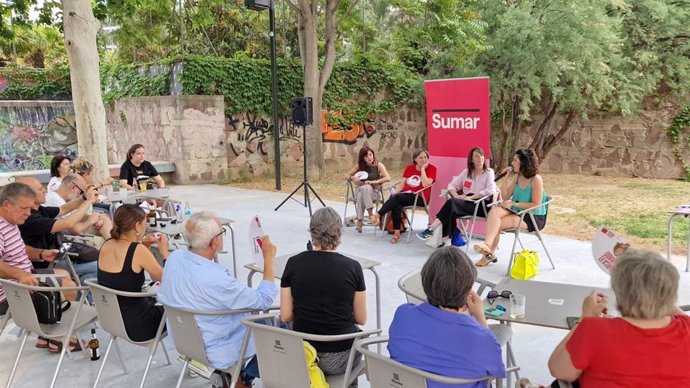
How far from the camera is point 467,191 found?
589cm

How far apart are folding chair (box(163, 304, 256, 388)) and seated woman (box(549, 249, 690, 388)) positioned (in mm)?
1385

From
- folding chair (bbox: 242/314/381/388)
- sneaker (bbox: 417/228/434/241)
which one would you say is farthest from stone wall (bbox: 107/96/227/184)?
folding chair (bbox: 242/314/381/388)

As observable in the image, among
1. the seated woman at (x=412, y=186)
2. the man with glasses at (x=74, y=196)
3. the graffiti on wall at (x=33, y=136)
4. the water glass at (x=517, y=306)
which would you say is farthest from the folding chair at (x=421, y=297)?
the graffiti on wall at (x=33, y=136)

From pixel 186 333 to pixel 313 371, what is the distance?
69cm

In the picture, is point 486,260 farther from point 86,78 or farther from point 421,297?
point 86,78

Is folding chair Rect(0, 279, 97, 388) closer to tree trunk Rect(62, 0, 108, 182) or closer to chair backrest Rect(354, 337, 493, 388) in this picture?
chair backrest Rect(354, 337, 493, 388)

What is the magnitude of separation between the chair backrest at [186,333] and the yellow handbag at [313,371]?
1.86 ft

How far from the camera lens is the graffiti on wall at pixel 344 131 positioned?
549 inches

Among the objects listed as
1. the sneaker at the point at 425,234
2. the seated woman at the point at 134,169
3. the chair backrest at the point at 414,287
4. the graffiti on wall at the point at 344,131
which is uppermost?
the graffiti on wall at the point at 344,131

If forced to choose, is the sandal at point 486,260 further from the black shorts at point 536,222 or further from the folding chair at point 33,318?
the folding chair at point 33,318

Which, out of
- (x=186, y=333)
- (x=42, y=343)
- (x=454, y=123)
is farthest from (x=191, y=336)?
(x=454, y=123)

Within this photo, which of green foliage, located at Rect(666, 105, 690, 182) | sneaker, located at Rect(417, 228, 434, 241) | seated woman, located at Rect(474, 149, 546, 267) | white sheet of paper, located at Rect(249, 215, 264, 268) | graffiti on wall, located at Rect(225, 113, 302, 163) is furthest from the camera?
graffiti on wall, located at Rect(225, 113, 302, 163)

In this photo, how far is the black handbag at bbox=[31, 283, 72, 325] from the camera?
117 inches

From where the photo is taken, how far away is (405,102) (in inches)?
599
